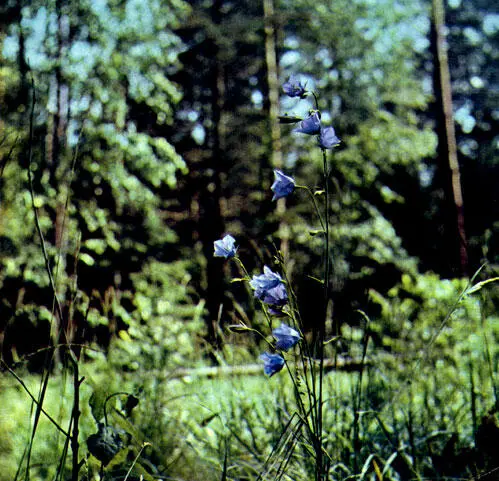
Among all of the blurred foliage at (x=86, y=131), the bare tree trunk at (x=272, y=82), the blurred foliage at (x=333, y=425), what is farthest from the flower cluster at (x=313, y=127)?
the bare tree trunk at (x=272, y=82)

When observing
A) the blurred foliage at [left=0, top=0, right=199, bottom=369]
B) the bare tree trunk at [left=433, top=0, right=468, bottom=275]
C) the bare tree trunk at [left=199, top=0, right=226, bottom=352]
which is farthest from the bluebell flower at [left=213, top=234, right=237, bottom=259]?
the bare tree trunk at [left=199, top=0, right=226, bottom=352]

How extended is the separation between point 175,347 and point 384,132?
8231 mm

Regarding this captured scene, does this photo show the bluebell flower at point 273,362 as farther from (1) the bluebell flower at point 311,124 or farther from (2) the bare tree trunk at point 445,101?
(2) the bare tree trunk at point 445,101

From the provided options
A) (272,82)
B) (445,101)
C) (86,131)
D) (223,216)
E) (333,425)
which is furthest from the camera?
(272,82)

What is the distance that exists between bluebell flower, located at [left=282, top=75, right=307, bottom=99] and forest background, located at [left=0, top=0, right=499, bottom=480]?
0.04 m

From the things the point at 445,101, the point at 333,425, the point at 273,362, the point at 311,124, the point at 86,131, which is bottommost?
the point at 333,425

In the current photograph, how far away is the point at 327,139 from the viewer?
3.49ft

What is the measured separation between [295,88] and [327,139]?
0.12m

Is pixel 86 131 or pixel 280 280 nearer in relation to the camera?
pixel 280 280

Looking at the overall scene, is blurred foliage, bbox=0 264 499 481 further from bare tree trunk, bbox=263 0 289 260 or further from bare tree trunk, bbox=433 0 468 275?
bare tree trunk, bbox=263 0 289 260

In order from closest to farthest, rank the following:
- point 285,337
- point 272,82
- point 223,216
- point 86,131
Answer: point 285,337 < point 86,131 < point 223,216 < point 272,82

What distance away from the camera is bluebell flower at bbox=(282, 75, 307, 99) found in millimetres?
1087

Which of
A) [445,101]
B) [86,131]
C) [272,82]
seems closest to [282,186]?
[86,131]

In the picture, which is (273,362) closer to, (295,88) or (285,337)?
(285,337)
